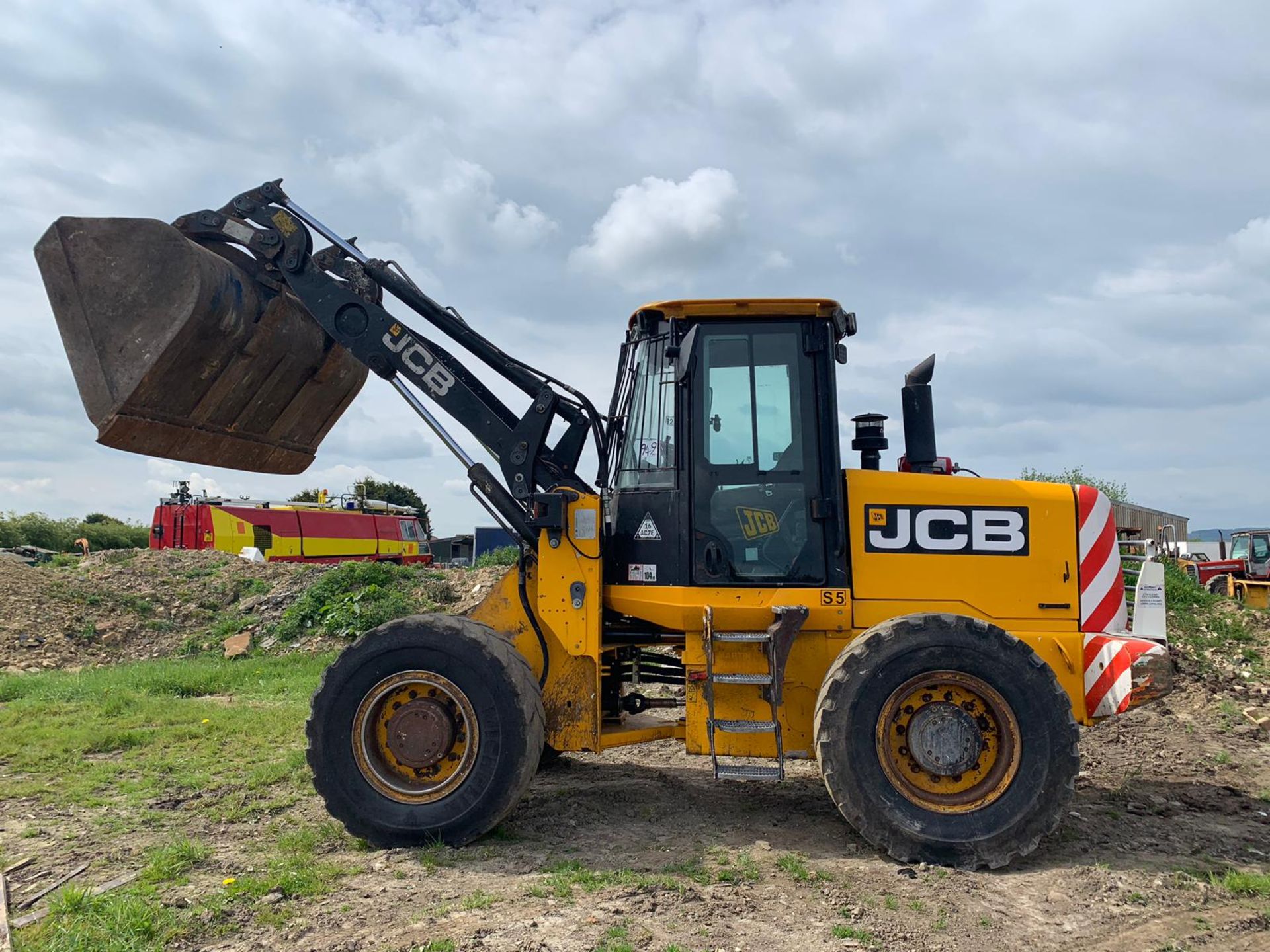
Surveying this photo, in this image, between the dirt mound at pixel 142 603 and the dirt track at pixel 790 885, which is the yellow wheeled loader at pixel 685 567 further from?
the dirt mound at pixel 142 603

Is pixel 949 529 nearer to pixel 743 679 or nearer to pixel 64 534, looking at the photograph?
pixel 743 679

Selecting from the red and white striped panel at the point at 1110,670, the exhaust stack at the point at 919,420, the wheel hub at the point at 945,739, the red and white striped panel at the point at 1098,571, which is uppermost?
the exhaust stack at the point at 919,420

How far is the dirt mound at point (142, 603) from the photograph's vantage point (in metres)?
13.8

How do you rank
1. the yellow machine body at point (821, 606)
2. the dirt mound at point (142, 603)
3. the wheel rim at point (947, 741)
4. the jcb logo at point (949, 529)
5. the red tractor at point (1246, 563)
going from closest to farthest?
the wheel rim at point (947, 741) → the yellow machine body at point (821, 606) → the jcb logo at point (949, 529) → the dirt mound at point (142, 603) → the red tractor at point (1246, 563)

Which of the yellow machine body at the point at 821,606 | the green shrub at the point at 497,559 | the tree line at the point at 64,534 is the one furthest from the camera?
the tree line at the point at 64,534

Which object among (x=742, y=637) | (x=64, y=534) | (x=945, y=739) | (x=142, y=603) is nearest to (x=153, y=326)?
(x=742, y=637)

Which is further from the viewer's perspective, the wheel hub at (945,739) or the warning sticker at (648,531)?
the warning sticker at (648,531)

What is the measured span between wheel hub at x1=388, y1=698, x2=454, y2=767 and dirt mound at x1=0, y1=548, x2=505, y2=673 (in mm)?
8814

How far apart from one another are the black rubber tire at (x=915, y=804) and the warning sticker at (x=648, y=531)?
4.36 feet

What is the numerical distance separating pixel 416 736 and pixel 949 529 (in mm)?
3406

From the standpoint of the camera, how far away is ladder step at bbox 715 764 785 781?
5.10 m

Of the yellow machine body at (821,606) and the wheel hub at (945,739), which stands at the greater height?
the yellow machine body at (821,606)

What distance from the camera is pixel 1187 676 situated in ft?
32.7

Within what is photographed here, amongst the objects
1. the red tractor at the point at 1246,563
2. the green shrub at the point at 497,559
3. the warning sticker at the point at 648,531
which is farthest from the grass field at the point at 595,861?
the red tractor at the point at 1246,563
